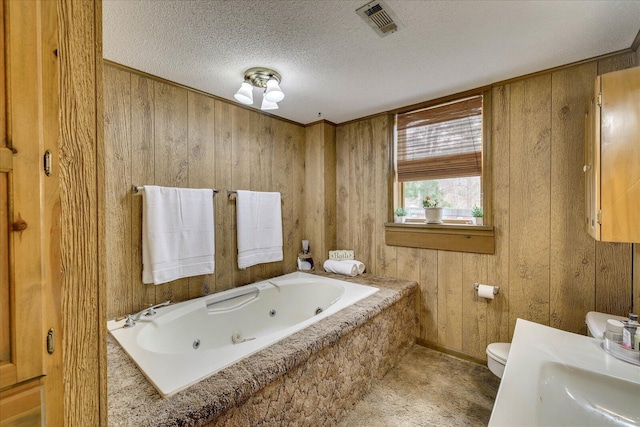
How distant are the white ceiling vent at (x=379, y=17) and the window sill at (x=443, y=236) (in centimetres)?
160

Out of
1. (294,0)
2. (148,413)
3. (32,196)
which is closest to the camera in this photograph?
(32,196)

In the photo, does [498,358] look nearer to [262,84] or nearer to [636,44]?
[636,44]

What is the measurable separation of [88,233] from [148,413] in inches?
29.1

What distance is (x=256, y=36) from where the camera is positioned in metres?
1.54

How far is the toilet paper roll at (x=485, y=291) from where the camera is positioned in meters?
2.16

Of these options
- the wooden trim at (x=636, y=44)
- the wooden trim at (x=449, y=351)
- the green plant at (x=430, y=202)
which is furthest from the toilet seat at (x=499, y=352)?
the wooden trim at (x=636, y=44)

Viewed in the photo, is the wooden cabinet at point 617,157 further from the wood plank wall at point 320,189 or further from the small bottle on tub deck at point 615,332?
the wood plank wall at point 320,189

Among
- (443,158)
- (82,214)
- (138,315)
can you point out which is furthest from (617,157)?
(138,315)

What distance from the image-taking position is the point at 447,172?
2.47 metres

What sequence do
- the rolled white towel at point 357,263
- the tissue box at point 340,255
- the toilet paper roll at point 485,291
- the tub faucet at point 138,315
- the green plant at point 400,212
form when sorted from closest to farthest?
1. the tub faucet at point 138,315
2. the toilet paper roll at point 485,291
3. the green plant at point 400,212
4. the rolled white towel at point 357,263
5. the tissue box at point 340,255

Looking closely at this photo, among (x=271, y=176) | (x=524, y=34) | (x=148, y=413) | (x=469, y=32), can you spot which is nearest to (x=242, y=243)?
(x=271, y=176)

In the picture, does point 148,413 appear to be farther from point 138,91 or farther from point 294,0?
point 138,91

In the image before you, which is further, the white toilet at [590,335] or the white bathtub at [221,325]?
the white toilet at [590,335]

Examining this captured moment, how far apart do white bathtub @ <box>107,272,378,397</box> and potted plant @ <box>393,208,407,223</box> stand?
2.54 ft
